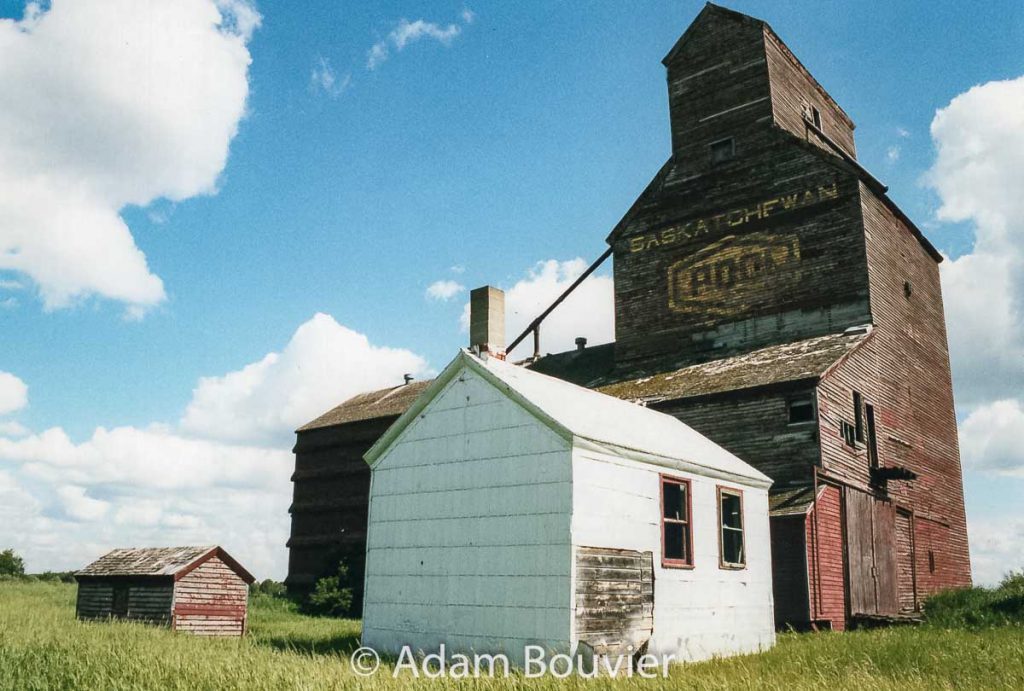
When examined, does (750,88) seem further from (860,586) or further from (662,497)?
(662,497)

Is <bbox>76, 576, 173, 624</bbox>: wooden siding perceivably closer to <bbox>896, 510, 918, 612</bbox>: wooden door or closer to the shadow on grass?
the shadow on grass

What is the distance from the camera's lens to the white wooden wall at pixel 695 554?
546 inches

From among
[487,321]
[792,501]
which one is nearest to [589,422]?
[487,321]

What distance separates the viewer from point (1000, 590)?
22.2m

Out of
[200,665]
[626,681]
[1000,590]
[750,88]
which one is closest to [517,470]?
[626,681]

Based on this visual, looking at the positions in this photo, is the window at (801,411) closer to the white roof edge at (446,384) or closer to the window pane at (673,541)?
the window pane at (673,541)

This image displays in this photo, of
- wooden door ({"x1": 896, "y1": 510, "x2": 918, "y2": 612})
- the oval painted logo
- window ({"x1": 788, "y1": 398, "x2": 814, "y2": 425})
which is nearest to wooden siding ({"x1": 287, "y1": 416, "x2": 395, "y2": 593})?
the oval painted logo

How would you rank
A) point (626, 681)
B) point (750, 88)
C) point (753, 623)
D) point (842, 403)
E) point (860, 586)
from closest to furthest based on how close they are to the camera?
point (626, 681) → point (753, 623) → point (860, 586) → point (842, 403) → point (750, 88)

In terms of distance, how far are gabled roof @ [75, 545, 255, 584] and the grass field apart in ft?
17.2

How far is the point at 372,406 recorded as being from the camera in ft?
121

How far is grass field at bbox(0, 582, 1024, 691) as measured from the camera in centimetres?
1070

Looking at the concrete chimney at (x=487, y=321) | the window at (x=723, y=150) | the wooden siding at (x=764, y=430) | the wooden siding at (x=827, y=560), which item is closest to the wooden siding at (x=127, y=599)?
the concrete chimney at (x=487, y=321)

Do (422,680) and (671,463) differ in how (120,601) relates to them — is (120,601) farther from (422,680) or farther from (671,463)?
(671,463)

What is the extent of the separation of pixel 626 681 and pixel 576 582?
2.25 metres
